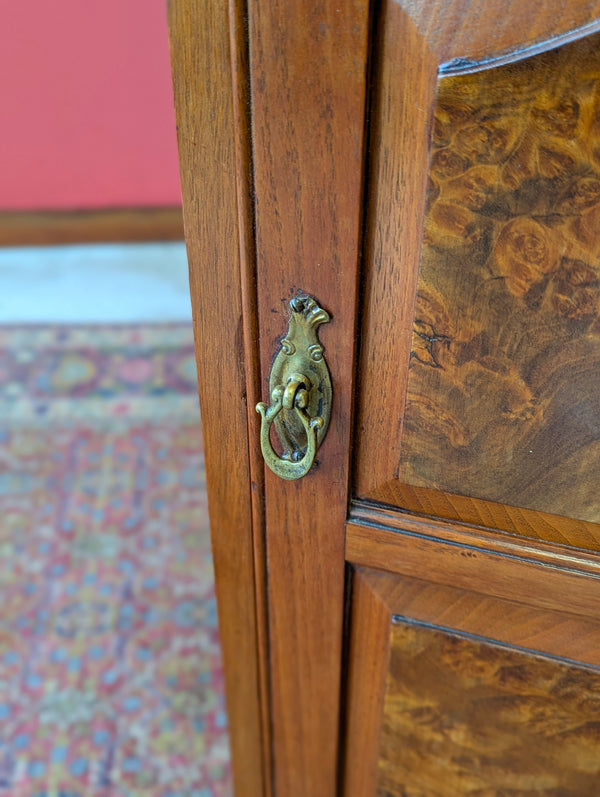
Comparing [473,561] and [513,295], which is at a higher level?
[513,295]

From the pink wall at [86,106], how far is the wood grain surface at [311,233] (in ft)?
6.82

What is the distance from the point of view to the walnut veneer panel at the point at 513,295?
0.38 meters

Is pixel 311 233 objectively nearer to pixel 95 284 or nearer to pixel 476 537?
pixel 476 537

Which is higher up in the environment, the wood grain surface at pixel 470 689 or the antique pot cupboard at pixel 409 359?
the antique pot cupboard at pixel 409 359

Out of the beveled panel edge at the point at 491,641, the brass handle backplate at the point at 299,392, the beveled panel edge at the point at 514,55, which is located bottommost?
the beveled panel edge at the point at 491,641

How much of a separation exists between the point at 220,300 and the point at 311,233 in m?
0.09

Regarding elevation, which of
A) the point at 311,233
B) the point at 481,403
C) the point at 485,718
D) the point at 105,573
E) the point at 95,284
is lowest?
the point at 105,573

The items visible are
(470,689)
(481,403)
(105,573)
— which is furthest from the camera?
(105,573)

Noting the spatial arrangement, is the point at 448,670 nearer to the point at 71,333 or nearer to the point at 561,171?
the point at 561,171

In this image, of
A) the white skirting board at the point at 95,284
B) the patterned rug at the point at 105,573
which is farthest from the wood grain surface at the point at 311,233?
the white skirting board at the point at 95,284

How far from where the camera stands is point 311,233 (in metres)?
0.44

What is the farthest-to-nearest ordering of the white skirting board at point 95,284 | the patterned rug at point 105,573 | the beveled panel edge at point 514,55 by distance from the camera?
1. the white skirting board at point 95,284
2. the patterned rug at point 105,573
3. the beveled panel edge at point 514,55

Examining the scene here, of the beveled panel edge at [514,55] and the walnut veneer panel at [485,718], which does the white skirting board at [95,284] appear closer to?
the walnut veneer panel at [485,718]

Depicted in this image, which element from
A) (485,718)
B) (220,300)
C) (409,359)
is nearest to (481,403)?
(409,359)
